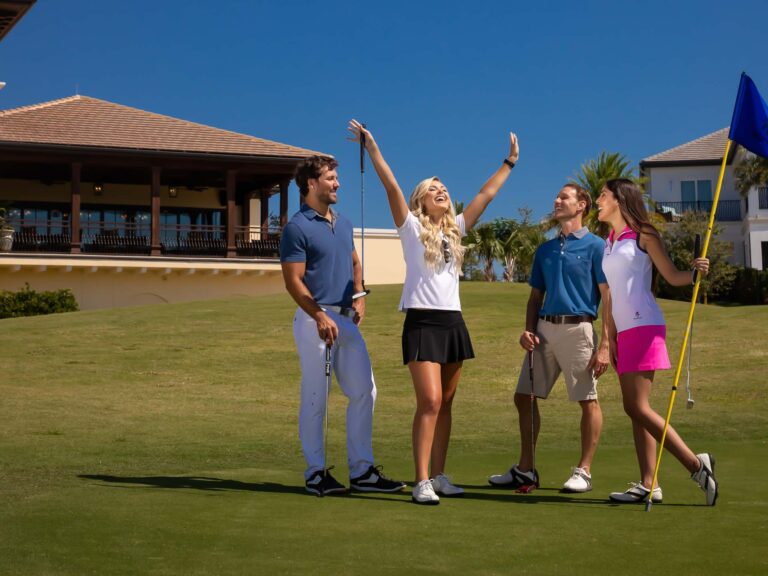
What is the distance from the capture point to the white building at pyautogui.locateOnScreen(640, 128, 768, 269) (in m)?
59.9

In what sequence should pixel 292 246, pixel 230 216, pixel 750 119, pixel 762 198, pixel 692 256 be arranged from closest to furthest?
pixel 750 119, pixel 292 246, pixel 230 216, pixel 692 256, pixel 762 198

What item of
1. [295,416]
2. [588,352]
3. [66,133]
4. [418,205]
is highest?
[66,133]

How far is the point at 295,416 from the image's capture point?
14805 millimetres

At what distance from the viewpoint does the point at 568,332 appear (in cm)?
742

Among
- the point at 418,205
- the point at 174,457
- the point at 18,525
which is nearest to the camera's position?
the point at 18,525

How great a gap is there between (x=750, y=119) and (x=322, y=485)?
3769 millimetres

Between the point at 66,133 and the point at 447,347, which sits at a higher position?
the point at 66,133

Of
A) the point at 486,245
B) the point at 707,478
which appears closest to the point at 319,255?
the point at 707,478

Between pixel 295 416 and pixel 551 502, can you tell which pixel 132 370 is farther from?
pixel 551 502

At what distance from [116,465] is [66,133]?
3495 cm

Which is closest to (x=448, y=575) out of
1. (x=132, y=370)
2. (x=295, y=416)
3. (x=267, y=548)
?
(x=267, y=548)

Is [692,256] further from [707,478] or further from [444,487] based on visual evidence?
[707,478]

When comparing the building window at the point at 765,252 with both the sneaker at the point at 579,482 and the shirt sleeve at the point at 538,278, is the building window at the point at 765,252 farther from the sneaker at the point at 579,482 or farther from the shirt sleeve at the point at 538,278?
the sneaker at the point at 579,482

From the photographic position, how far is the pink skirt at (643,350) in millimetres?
6691
